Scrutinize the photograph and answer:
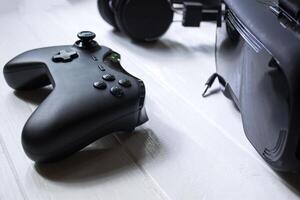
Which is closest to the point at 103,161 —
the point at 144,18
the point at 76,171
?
the point at 76,171

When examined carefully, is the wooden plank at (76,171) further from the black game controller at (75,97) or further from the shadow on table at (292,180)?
the shadow on table at (292,180)

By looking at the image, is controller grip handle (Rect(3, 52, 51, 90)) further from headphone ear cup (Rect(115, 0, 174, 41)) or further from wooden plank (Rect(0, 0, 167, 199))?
headphone ear cup (Rect(115, 0, 174, 41))

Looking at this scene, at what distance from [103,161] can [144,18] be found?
0.98 ft

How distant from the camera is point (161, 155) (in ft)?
1.41

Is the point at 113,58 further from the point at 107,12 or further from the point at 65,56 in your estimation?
the point at 107,12

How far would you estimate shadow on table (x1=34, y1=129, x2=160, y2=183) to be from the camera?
394 millimetres

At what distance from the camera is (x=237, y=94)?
482mm

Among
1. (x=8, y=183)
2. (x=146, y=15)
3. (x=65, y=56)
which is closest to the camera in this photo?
(x=8, y=183)

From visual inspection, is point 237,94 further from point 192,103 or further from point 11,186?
point 11,186

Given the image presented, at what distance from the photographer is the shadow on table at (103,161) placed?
15.5 inches

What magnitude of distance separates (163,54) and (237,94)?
7.6 inches

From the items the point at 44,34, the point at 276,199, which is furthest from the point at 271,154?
the point at 44,34

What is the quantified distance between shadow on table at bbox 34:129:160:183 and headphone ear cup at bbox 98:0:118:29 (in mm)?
294

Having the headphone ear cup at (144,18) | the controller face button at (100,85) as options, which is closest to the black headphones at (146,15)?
the headphone ear cup at (144,18)
